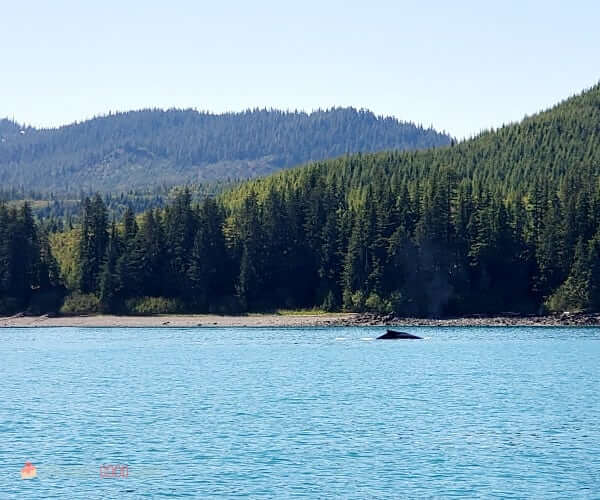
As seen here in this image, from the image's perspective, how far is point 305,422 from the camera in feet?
200

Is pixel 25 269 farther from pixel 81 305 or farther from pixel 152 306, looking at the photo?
pixel 152 306

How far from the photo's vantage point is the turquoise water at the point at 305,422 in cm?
4466

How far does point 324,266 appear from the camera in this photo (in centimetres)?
17400

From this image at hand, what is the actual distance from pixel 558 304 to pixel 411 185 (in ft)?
128

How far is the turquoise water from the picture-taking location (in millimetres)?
44656

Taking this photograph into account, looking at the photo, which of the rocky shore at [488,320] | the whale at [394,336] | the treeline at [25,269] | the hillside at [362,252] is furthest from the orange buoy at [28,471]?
the treeline at [25,269]

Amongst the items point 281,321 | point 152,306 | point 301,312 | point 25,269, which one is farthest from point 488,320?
A: point 25,269

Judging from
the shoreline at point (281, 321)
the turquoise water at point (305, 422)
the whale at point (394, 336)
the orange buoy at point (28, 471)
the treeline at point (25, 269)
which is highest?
the treeline at point (25, 269)

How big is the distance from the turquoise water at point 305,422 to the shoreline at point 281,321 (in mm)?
41543

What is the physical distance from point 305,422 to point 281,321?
102 m

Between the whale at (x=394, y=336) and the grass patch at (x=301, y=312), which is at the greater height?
the grass patch at (x=301, y=312)

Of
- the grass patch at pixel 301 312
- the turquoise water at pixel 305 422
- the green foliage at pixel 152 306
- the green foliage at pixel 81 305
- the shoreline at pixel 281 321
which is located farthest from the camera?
the green foliage at pixel 81 305

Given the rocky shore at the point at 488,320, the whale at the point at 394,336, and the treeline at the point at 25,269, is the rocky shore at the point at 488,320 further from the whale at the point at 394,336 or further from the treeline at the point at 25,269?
the treeline at the point at 25,269

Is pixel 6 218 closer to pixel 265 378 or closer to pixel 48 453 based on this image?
pixel 265 378
